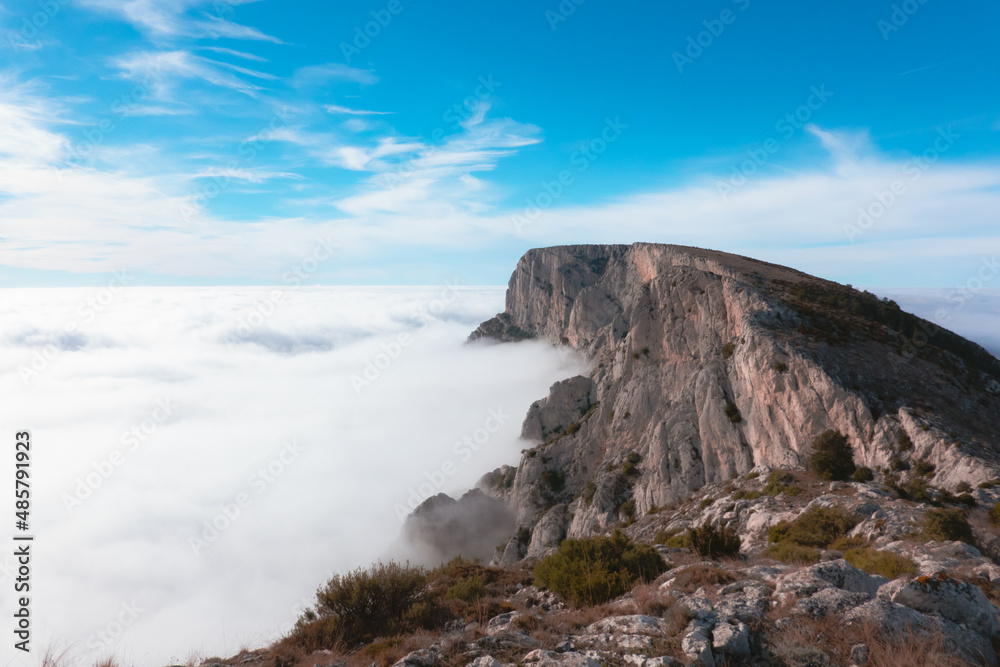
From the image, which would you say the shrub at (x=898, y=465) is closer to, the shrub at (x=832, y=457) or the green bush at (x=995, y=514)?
the shrub at (x=832, y=457)

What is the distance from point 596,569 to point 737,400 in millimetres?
30785

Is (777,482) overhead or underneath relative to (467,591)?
overhead

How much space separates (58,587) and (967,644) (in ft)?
501

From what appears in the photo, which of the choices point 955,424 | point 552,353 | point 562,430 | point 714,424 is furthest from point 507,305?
point 955,424

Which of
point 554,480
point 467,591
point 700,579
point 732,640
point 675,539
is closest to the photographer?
point 732,640

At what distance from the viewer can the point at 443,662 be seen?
7527 millimetres

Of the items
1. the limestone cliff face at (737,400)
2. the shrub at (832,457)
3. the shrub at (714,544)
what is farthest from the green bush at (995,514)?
the shrub at (714,544)

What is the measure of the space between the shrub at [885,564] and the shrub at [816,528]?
13.5ft

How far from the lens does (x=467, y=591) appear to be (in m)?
13.0

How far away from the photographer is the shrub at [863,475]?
77.1 ft

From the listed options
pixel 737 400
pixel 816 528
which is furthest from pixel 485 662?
pixel 737 400

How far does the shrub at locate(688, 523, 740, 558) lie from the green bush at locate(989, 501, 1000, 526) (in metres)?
10.3

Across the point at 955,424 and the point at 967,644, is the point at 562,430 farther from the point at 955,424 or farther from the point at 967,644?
the point at 967,644

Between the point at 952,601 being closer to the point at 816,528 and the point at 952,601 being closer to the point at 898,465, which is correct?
the point at 816,528
